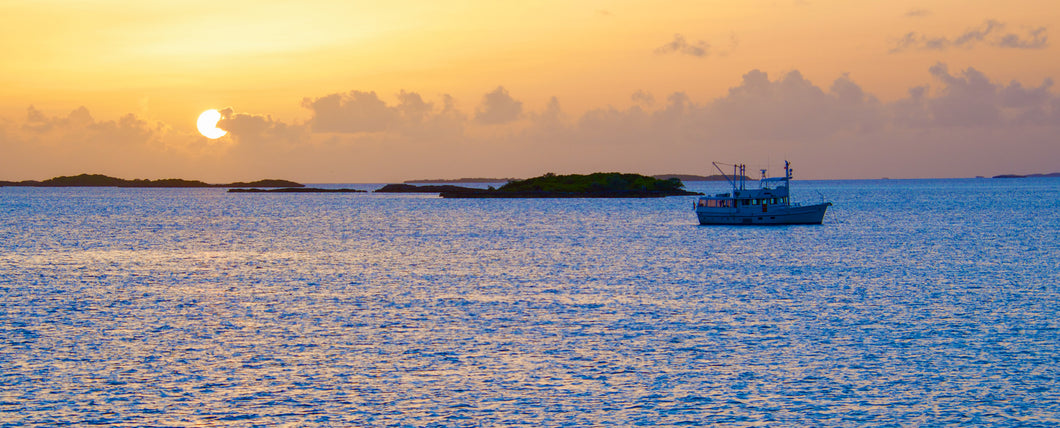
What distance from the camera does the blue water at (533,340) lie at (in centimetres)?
2378

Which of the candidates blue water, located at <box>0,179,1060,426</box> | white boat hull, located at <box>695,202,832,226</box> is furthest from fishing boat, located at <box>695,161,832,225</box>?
blue water, located at <box>0,179,1060,426</box>

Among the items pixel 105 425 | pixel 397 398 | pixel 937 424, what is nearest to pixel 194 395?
→ pixel 105 425

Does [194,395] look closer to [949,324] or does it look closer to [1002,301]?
[949,324]

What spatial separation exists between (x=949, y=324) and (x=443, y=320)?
19639mm

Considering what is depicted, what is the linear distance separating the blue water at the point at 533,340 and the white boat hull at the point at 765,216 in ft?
126

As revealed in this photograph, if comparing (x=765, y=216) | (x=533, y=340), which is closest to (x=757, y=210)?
(x=765, y=216)

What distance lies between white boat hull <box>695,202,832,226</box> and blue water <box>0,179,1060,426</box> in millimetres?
38491

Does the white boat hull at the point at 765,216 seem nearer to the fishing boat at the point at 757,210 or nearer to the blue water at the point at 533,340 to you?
the fishing boat at the point at 757,210

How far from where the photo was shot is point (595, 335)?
34094mm

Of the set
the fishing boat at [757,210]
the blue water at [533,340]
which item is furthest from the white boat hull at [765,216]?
the blue water at [533,340]

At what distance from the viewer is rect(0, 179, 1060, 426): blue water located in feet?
78.0

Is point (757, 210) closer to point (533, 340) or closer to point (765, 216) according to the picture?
point (765, 216)

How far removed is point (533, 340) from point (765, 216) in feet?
270

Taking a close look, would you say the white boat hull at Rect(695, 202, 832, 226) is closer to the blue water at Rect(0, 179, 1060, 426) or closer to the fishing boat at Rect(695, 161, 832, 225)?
the fishing boat at Rect(695, 161, 832, 225)
